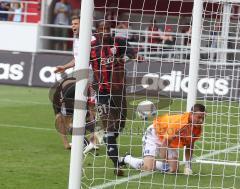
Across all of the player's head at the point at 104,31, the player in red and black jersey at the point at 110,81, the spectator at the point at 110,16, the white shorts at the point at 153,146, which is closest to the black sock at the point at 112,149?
the player in red and black jersey at the point at 110,81

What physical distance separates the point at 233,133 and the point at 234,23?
1963mm

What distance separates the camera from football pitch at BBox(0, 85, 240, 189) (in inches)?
372

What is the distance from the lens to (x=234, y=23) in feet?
41.1

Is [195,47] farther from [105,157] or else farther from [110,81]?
[105,157]

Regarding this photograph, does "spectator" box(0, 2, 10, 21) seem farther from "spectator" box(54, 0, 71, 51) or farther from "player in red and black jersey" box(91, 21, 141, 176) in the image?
"player in red and black jersey" box(91, 21, 141, 176)

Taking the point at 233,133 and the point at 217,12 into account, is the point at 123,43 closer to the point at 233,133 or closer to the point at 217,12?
the point at 217,12

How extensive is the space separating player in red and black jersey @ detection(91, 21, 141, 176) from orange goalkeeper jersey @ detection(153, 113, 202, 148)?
23.5 inches

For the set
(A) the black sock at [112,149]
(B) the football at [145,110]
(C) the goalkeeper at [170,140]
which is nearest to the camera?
(C) the goalkeeper at [170,140]

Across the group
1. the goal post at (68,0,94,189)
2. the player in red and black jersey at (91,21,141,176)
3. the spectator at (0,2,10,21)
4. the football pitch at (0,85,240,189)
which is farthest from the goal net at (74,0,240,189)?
the spectator at (0,2,10,21)

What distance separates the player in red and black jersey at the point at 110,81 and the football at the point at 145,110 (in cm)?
209

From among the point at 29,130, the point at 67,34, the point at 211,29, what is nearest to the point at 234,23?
the point at 211,29

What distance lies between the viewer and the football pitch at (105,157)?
945 cm

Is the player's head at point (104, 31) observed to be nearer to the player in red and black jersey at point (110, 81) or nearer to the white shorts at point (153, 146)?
the player in red and black jersey at point (110, 81)

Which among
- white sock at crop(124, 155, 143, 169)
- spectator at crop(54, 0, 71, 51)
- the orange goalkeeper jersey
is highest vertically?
spectator at crop(54, 0, 71, 51)
